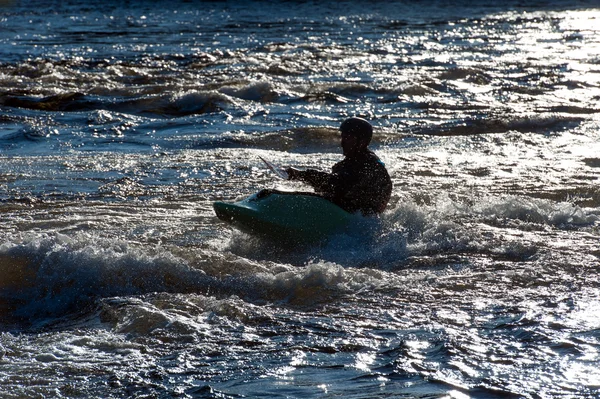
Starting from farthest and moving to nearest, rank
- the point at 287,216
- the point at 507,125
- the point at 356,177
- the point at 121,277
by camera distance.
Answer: the point at 507,125
the point at 356,177
the point at 287,216
the point at 121,277

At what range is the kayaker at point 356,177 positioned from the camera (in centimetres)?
732

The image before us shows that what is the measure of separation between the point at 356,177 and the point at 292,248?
2.56ft

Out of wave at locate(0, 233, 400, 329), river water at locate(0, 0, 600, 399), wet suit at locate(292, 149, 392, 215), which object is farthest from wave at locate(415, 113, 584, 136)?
wave at locate(0, 233, 400, 329)

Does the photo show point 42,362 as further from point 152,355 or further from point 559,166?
point 559,166

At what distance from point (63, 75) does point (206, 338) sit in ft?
46.1

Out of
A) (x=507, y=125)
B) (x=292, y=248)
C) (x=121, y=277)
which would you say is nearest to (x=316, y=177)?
(x=292, y=248)

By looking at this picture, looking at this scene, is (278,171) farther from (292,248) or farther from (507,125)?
(507,125)

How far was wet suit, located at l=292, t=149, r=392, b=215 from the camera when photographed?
734cm

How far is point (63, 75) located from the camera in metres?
18.2

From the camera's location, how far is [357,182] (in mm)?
7375

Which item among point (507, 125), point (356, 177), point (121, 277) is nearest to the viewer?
point (121, 277)

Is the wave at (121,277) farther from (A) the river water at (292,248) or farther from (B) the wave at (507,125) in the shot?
(B) the wave at (507,125)

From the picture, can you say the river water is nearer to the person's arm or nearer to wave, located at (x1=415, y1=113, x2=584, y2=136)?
wave, located at (x1=415, y1=113, x2=584, y2=136)

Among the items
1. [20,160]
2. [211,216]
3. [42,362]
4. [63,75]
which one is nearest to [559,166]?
[211,216]
